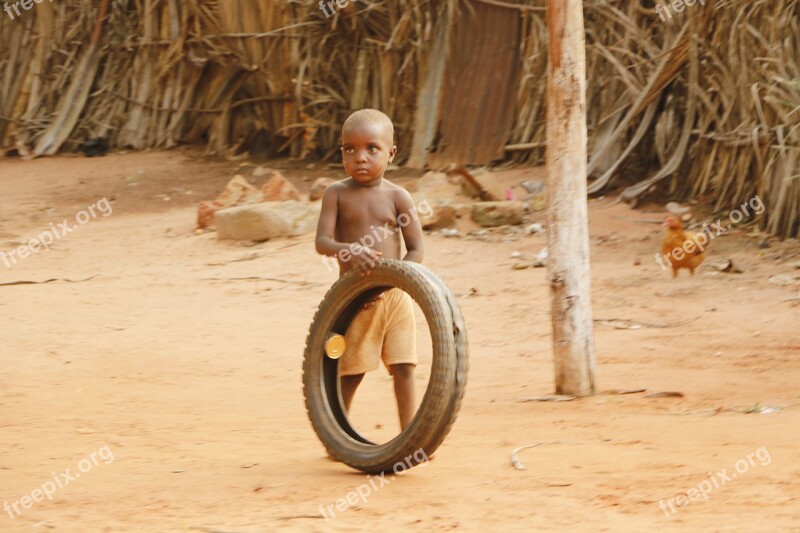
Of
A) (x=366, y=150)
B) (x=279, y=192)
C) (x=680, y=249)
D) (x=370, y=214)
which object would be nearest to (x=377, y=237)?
(x=370, y=214)

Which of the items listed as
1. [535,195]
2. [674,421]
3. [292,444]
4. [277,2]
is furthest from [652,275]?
[277,2]

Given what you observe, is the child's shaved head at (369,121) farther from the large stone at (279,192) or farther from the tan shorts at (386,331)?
the large stone at (279,192)

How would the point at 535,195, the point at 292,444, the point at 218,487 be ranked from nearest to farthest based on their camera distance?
the point at 218,487 < the point at 292,444 < the point at 535,195

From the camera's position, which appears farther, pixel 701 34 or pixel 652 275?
pixel 701 34

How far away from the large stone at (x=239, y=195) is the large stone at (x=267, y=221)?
→ 0.99 m

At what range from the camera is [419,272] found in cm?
371

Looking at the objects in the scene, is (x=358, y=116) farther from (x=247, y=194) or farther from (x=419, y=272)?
(x=247, y=194)

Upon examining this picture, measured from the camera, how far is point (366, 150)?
3930 millimetres

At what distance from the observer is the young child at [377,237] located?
155 inches

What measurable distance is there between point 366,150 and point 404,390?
886mm

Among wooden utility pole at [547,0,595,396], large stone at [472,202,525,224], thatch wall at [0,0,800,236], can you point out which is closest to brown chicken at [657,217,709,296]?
thatch wall at [0,0,800,236]

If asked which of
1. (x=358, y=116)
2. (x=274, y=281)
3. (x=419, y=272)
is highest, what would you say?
(x=358, y=116)

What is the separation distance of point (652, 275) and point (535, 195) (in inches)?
107

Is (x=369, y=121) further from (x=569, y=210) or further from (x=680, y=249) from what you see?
(x=680, y=249)
